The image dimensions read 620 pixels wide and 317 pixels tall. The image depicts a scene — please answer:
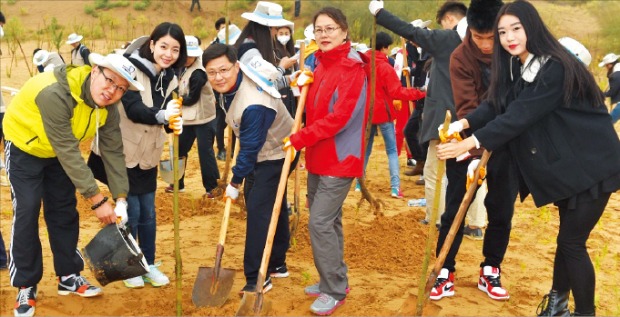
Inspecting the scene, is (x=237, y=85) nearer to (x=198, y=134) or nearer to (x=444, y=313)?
(x=444, y=313)

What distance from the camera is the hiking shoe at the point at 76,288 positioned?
14.7 ft

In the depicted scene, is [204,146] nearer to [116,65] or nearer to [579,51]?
[116,65]

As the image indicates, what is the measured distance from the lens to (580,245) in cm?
379

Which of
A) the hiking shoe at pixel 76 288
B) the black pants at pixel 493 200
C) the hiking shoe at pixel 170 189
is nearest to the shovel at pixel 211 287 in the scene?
the hiking shoe at pixel 76 288

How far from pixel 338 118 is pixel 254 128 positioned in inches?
20.6

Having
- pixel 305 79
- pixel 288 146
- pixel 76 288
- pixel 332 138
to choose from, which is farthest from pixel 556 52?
pixel 76 288

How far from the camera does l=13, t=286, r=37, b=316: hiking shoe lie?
4.20 metres

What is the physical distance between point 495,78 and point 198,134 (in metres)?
3.75

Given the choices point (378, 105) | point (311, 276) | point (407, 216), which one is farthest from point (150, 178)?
point (378, 105)

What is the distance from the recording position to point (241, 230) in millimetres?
6168

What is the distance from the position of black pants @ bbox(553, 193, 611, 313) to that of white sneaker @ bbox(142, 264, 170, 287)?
2634 millimetres

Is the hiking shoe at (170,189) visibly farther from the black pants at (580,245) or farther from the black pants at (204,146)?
the black pants at (580,245)

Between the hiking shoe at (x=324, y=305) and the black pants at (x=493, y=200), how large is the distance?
0.85m

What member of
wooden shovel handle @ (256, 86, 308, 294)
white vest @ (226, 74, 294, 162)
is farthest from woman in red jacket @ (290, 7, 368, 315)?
white vest @ (226, 74, 294, 162)
